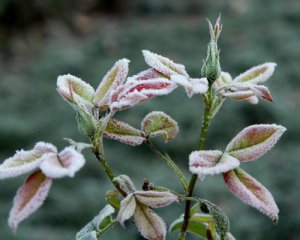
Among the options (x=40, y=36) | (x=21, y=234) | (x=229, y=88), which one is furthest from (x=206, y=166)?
(x=40, y=36)

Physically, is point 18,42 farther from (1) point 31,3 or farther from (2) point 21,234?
(2) point 21,234

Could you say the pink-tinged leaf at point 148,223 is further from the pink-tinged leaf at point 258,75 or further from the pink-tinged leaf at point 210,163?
the pink-tinged leaf at point 258,75

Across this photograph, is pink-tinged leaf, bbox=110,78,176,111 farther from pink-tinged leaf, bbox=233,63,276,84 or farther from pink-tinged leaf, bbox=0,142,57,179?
pink-tinged leaf, bbox=233,63,276,84

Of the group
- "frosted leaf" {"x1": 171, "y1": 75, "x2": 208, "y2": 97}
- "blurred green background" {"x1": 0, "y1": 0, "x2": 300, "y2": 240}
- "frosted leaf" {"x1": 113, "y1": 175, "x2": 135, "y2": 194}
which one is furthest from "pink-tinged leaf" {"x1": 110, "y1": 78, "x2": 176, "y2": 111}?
"blurred green background" {"x1": 0, "y1": 0, "x2": 300, "y2": 240}

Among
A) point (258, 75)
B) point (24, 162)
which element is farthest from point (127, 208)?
point (258, 75)

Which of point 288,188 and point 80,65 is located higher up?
point 80,65

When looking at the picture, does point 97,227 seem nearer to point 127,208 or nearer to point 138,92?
point 127,208

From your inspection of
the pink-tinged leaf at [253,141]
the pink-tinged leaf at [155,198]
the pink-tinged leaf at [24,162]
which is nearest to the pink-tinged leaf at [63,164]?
the pink-tinged leaf at [24,162]
